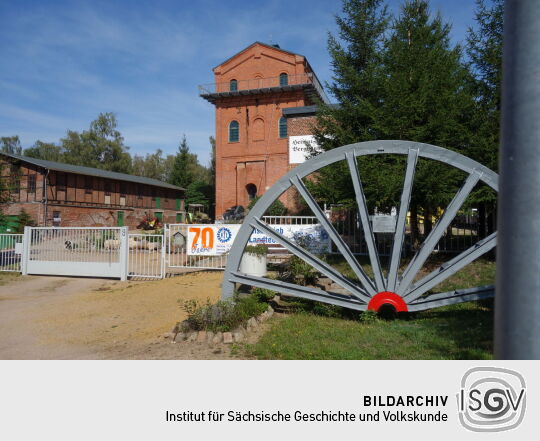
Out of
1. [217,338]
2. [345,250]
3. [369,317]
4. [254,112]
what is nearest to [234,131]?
[254,112]

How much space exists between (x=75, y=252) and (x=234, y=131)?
24.3 m

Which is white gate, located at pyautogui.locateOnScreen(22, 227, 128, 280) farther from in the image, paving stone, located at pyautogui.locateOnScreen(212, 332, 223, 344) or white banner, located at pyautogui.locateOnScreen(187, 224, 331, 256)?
paving stone, located at pyautogui.locateOnScreen(212, 332, 223, 344)

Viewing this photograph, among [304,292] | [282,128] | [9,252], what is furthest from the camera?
[282,128]

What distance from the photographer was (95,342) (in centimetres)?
588

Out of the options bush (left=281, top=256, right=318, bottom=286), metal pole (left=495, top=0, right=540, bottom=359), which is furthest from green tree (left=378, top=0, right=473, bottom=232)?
metal pole (left=495, top=0, right=540, bottom=359)

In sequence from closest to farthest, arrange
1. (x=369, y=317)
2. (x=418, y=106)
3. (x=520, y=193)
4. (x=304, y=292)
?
1. (x=520, y=193)
2. (x=369, y=317)
3. (x=304, y=292)
4. (x=418, y=106)

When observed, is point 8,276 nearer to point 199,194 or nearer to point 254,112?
point 254,112

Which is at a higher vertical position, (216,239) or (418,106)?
(418,106)

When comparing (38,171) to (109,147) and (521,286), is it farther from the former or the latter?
(521,286)

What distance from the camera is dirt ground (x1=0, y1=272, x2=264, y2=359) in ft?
17.5

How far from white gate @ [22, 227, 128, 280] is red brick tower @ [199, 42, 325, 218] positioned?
Result: 833 inches

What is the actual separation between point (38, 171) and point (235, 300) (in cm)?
3187

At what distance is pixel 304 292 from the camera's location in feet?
21.1
